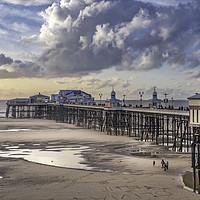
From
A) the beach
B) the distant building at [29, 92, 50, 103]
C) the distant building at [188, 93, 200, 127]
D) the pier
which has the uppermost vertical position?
the distant building at [29, 92, 50, 103]

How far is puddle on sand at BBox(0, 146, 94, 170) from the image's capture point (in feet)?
102

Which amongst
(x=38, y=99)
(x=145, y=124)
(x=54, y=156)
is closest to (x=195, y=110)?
(x=54, y=156)

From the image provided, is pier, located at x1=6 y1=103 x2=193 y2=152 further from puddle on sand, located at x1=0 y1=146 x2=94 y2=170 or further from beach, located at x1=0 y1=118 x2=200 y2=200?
puddle on sand, located at x1=0 y1=146 x2=94 y2=170

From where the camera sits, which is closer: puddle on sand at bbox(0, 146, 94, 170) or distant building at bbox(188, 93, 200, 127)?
distant building at bbox(188, 93, 200, 127)

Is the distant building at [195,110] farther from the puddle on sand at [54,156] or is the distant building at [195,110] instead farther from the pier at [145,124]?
the pier at [145,124]

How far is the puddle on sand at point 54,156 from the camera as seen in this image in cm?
3103

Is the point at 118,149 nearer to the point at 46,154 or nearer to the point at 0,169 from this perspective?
the point at 46,154

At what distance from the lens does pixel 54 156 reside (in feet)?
115

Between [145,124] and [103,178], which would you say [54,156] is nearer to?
[103,178]

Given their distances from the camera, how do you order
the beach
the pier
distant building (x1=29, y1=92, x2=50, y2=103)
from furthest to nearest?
distant building (x1=29, y1=92, x2=50, y2=103) → the pier → the beach

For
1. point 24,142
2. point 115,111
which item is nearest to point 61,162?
point 24,142

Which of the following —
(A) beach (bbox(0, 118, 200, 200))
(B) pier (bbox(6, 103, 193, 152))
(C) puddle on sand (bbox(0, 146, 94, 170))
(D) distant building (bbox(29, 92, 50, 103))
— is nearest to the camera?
(A) beach (bbox(0, 118, 200, 200))

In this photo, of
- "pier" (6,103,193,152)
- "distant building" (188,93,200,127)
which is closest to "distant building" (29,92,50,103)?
"pier" (6,103,193,152)

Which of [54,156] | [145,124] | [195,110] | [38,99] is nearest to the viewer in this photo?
[195,110]
